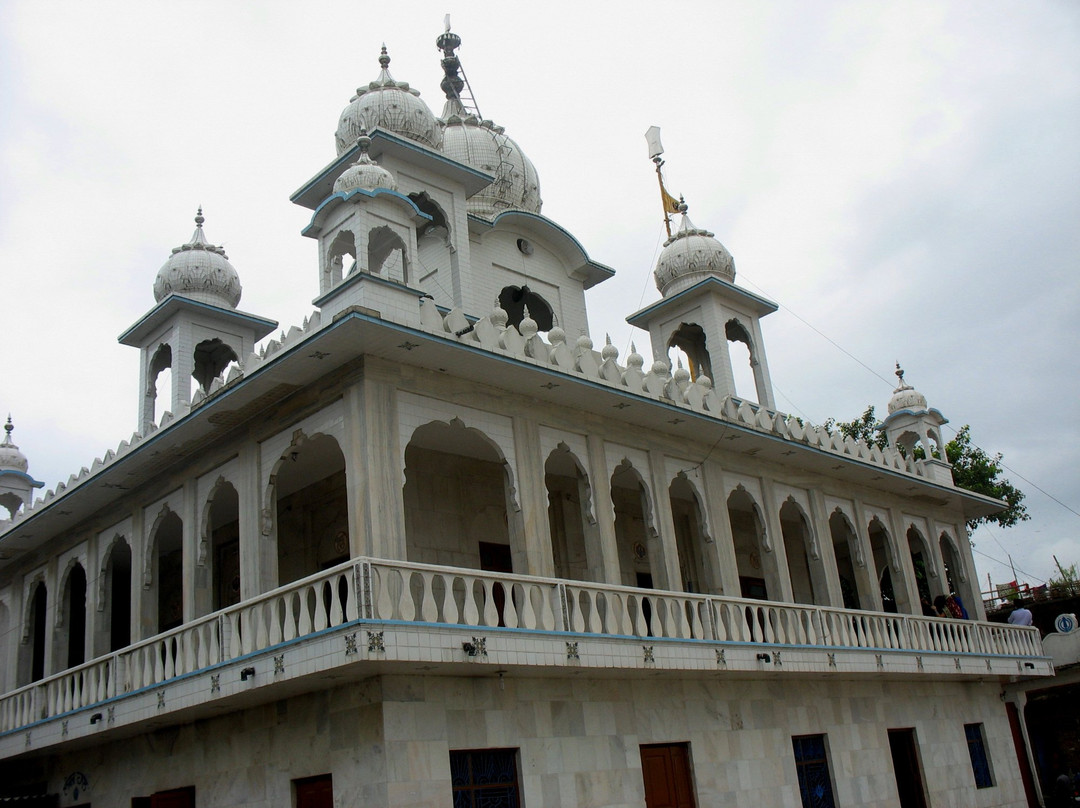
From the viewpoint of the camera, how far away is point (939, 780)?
19656 mm

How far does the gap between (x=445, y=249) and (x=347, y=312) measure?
7892 millimetres

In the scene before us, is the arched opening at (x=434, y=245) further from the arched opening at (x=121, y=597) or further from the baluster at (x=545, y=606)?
the baluster at (x=545, y=606)

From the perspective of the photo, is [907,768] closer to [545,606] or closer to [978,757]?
[978,757]

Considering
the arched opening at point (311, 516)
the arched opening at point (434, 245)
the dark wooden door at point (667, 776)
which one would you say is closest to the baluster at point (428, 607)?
the arched opening at point (311, 516)

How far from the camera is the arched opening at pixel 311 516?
1619 cm

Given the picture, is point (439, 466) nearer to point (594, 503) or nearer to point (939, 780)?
point (594, 503)

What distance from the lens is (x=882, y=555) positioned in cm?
2681

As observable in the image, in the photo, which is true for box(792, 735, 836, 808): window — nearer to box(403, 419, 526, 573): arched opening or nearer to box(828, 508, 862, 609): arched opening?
box(828, 508, 862, 609): arched opening

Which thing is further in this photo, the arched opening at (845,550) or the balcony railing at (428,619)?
the arched opening at (845,550)

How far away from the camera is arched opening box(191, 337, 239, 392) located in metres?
21.1

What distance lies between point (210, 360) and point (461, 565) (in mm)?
8464

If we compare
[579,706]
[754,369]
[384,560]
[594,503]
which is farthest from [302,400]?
[754,369]

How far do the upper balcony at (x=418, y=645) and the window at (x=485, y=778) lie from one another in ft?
3.22

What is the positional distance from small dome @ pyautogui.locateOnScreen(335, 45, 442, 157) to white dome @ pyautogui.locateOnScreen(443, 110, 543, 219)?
7.85 feet
